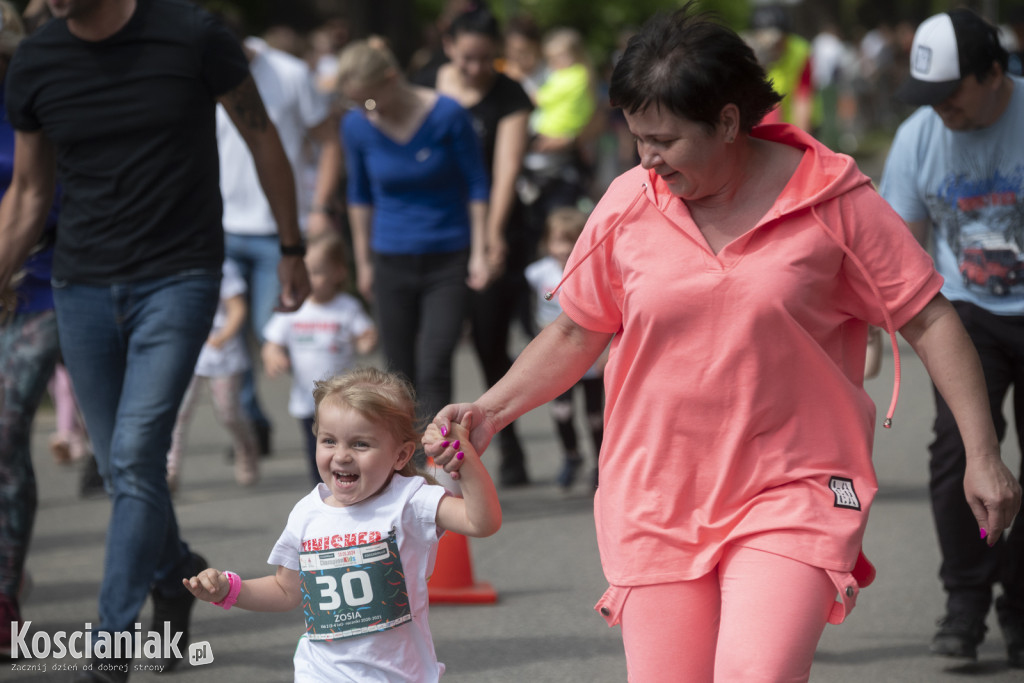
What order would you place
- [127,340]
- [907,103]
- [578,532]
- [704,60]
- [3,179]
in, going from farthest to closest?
[578,532] → [3,179] → [127,340] → [907,103] → [704,60]

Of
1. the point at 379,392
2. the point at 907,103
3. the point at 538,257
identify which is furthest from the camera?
the point at 538,257

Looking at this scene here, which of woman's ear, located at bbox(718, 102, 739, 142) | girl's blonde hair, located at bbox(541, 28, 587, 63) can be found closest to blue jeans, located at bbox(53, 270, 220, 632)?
woman's ear, located at bbox(718, 102, 739, 142)

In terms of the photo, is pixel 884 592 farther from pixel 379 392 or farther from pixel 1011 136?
pixel 379 392

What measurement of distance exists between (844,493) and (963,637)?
6.41 feet

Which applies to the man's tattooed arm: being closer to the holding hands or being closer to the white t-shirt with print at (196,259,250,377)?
the holding hands

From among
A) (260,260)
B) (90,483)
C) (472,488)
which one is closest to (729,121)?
(472,488)

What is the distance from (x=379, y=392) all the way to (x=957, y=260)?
232 centimetres

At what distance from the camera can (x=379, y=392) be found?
338 cm

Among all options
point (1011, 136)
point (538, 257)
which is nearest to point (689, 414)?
point (1011, 136)

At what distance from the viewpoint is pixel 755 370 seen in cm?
301

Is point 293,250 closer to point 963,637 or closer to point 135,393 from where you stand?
point 135,393

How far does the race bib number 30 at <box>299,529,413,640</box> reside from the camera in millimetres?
3305

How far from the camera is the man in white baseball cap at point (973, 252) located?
4.58 metres

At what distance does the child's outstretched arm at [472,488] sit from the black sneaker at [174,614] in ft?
6.33
